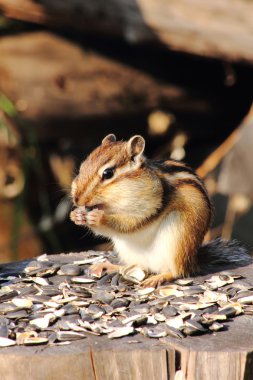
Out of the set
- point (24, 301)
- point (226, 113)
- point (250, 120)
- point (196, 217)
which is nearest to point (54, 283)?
point (24, 301)

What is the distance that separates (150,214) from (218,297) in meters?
0.54

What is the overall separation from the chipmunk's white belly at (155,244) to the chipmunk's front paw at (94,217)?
155 millimetres

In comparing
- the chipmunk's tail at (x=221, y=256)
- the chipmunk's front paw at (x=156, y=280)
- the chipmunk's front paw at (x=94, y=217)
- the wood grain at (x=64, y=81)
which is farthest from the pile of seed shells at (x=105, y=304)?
the wood grain at (x=64, y=81)

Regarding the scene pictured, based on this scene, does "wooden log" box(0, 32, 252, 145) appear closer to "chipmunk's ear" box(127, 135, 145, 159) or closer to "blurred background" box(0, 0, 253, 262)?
"blurred background" box(0, 0, 253, 262)

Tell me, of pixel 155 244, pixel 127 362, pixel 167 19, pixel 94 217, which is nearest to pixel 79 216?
pixel 94 217

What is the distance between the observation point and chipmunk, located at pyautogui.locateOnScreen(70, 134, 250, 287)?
13.1 feet

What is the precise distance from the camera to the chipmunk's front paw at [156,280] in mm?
3936

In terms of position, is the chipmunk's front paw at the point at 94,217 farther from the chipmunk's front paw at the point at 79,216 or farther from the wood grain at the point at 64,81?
the wood grain at the point at 64,81

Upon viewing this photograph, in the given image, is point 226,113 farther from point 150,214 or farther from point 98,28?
point 150,214

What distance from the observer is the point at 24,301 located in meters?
3.72

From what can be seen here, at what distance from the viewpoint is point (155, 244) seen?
406 centimetres

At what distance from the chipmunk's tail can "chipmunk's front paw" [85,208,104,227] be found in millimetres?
550

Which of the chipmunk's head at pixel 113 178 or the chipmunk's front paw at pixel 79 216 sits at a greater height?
the chipmunk's head at pixel 113 178

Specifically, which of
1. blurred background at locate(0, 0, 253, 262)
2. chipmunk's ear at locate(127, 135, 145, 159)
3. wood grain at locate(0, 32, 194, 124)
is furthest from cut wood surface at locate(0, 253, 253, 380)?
wood grain at locate(0, 32, 194, 124)
